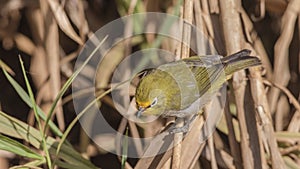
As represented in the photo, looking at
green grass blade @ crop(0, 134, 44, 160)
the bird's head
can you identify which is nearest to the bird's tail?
the bird's head

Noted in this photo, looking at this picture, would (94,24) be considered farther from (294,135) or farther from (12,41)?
(294,135)

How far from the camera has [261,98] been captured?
5.41ft

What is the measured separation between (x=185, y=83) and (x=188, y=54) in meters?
0.16

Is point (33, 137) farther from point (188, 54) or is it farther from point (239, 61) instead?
point (239, 61)

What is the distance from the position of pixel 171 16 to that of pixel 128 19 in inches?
6.1

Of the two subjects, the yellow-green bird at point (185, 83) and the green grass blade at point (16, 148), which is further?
the yellow-green bird at point (185, 83)

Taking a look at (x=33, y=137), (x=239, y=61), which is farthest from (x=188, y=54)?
(x=33, y=137)

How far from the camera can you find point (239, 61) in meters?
1.69

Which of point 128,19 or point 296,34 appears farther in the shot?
point 296,34

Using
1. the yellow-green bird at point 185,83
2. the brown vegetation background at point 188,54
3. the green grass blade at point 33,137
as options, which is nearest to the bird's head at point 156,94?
the yellow-green bird at point 185,83

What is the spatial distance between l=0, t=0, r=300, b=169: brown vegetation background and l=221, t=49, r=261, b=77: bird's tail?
2 centimetres

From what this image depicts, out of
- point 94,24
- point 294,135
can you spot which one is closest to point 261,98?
point 294,135

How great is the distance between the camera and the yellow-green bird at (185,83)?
1652 mm

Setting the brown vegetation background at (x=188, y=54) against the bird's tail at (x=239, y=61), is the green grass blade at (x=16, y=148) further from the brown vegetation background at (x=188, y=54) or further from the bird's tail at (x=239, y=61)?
the bird's tail at (x=239, y=61)
